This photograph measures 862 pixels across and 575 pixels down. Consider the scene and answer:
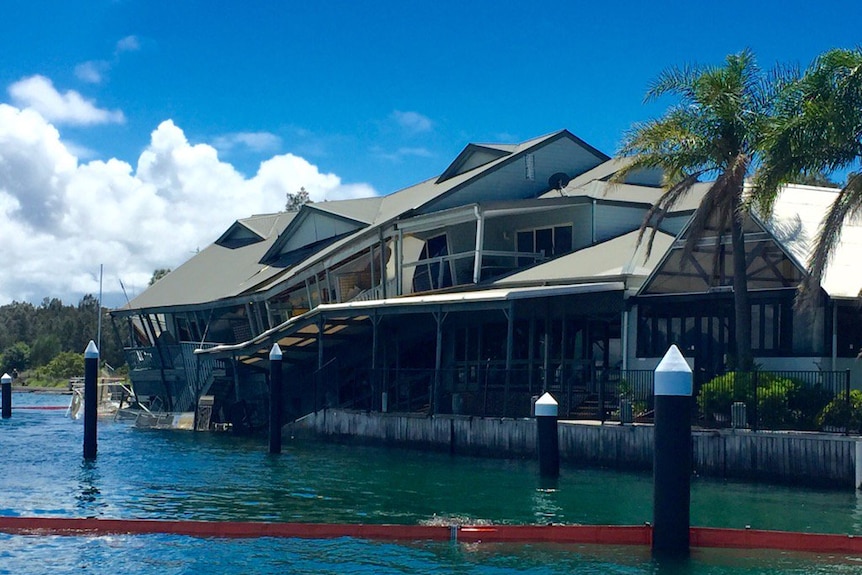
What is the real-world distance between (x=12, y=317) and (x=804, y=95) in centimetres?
18629

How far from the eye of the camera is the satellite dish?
154 ft

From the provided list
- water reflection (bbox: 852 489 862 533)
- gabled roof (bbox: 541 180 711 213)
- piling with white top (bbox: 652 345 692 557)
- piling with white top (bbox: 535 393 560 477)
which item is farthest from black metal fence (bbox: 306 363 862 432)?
piling with white top (bbox: 652 345 692 557)

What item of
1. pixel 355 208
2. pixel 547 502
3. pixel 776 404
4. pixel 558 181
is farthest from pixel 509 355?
pixel 355 208

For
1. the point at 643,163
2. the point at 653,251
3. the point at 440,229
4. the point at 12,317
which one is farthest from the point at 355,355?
the point at 12,317

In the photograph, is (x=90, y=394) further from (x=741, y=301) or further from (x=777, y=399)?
(x=777, y=399)

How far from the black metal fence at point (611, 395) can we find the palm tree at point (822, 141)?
2.24 meters

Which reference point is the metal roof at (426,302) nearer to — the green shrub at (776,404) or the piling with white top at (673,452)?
the green shrub at (776,404)

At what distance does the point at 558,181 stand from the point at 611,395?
1625cm

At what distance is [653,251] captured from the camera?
3688cm

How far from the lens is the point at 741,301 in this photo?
29.8 meters

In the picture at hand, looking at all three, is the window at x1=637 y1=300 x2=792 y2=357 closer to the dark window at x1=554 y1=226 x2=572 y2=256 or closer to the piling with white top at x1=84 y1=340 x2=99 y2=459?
the dark window at x1=554 y1=226 x2=572 y2=256

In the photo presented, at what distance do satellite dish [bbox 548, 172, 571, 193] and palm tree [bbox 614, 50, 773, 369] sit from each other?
14973 mm

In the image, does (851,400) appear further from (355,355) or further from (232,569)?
(355,355)

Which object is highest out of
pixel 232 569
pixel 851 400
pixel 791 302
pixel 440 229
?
pixel 440 229
